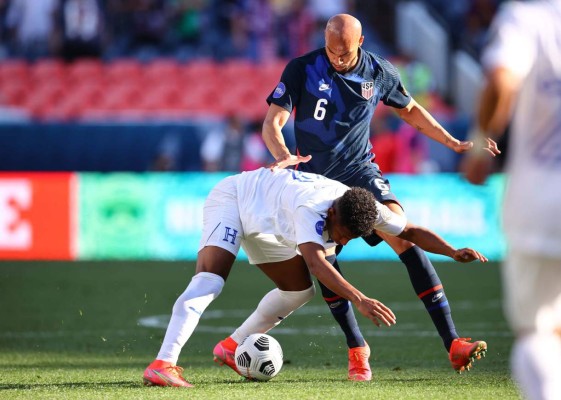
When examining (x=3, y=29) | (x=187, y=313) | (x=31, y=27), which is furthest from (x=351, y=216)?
(x=3, y=29)

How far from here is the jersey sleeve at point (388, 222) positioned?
6.20 metres

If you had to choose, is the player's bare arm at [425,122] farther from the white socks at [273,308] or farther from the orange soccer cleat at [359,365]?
the orange soccer cleat at [359,365]

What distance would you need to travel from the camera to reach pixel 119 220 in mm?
16047

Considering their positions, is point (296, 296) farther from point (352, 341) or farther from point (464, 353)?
point (464, 353)

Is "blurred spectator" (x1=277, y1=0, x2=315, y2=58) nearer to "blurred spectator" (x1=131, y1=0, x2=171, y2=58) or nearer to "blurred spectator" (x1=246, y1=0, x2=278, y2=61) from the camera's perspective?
"blurred spectator" (x1=246, y1=0, x2=278, y2=61)

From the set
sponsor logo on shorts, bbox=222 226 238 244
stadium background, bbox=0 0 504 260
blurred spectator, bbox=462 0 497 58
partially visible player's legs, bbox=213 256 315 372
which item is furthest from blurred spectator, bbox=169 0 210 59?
sponsor logo on shorts, bbox=222 226 238 244

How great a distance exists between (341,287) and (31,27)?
17452 mm

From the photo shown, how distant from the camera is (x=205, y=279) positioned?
623cm

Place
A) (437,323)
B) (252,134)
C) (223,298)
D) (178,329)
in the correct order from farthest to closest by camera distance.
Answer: (252,134)
(223,298)
(437,323)
(178,329)

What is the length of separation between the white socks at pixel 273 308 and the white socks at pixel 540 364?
301 cm

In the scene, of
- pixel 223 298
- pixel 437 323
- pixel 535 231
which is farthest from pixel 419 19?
pixel 535 231

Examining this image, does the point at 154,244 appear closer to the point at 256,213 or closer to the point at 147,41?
the point at 147,41

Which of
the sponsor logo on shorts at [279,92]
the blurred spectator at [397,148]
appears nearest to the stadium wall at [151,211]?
the blurred spectator at [397,148]

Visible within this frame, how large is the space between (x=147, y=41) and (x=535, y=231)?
19.5 meters
